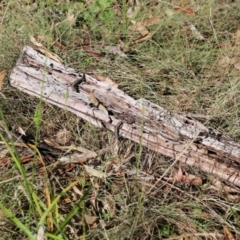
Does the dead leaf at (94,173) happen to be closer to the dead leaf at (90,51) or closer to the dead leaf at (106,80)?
the dead leaf at (106,80)

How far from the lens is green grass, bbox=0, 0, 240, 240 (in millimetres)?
2043

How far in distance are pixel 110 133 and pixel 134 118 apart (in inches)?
5.8

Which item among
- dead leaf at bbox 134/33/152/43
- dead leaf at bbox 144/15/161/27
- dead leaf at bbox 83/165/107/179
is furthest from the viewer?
dead leaf at bbox 144/15/161/27

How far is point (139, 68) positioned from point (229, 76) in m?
0.54

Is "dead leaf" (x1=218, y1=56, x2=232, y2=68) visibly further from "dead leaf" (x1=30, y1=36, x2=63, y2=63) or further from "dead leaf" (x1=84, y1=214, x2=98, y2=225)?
"dead leaf" (x1=84, y1=214, x2=98, y2=225)

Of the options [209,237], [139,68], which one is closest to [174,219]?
[209,237]

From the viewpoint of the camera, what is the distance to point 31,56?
255 cm

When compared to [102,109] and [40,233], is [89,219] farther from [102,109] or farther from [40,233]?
[102,109]

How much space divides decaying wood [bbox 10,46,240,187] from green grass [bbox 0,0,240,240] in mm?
81

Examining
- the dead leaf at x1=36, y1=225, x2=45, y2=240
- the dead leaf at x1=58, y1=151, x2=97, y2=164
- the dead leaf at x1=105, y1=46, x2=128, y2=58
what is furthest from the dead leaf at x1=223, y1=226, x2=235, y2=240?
the dead leaf at x1=105, y1=46, x2=128, y2=58

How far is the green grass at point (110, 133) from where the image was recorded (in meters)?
2.04

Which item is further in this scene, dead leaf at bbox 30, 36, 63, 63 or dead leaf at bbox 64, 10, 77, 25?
dead leaf at bbox 64, 10, 77, 25

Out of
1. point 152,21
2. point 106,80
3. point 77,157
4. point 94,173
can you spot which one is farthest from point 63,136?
point 152,21

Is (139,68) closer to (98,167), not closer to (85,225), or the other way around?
(98,167)
